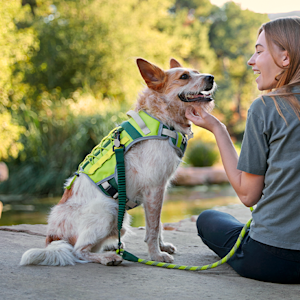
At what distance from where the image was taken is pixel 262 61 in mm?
1866

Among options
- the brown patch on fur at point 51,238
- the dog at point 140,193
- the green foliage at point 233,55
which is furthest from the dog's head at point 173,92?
the green foliage at point 233,55

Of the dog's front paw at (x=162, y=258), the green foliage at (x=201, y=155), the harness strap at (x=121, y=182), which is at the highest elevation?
the harness strap at (x=121, y=182)

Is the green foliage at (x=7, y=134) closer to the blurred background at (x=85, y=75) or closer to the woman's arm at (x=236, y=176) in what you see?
the blurred background at (x=85, y=75)

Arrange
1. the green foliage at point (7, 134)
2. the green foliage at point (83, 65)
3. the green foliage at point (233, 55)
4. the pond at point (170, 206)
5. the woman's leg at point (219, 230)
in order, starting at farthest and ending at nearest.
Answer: the green foliage at point (233, 55), the green foliage at point (83, 65), the green foliage at point (7, 134), the pond at point (170, 206), the woman's leg at point (219, 230)

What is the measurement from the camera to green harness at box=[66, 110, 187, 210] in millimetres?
2406

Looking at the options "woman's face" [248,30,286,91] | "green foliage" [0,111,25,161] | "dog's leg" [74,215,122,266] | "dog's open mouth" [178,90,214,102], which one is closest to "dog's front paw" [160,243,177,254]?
"dog's leg" [74,215,122,266]

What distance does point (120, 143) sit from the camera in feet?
8.07

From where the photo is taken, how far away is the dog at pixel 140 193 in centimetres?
230

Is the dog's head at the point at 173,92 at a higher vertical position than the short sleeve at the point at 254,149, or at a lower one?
higher

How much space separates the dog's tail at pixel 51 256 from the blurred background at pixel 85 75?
1654 mm

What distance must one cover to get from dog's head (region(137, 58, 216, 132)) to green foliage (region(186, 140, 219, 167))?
29.7 ft

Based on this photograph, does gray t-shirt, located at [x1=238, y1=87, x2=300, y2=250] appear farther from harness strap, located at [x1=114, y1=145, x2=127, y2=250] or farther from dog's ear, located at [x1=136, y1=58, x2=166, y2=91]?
dog's ear, located at [x1=136, y1=58, x2=166, y2=91]

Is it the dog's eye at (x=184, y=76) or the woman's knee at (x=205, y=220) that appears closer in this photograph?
the woman's knee at (x=205, y=220)

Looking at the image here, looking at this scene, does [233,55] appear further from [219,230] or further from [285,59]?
[285,59]
